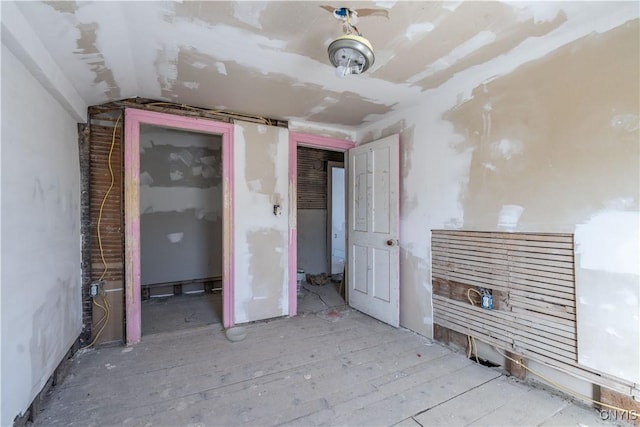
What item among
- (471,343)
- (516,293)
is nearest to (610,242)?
(516,293)

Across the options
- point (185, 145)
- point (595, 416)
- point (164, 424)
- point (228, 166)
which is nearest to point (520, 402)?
point (595, 416)

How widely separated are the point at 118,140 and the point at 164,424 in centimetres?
243

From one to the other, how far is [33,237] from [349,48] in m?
2.20

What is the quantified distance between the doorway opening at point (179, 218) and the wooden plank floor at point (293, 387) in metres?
1.49

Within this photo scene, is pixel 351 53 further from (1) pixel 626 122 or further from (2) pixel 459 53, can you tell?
(1) pixel 626 122

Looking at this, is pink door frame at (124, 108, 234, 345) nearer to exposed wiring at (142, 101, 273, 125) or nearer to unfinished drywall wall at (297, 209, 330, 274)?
exposed wiring at (142, 101, 273, 125)

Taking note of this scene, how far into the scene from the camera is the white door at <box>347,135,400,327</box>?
3107mm

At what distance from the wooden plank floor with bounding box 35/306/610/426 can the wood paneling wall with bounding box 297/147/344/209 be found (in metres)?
2.81

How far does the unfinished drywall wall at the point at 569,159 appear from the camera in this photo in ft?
5.32

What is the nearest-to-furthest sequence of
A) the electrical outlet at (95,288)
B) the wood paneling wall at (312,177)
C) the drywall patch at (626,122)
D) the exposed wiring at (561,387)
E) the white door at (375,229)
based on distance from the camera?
1. the drywall patch at (626,122)
2. the exposed wiring at (561,387)
3. the electrical outlet at (95,288)
4. the white door at (375,229)
5. the wood paneling wall at (312,177)

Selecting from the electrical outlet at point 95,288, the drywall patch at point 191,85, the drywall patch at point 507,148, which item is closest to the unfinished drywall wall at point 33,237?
the electrical outlet at point 95,288

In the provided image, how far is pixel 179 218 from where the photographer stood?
4.38 meters

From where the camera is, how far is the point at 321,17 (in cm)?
158

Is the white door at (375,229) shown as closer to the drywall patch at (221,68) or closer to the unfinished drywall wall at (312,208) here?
the unfinished drywall wall at (312,208)
